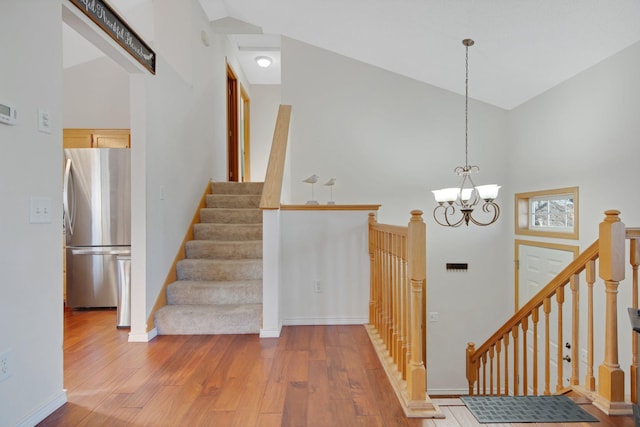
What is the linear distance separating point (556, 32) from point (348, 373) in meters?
3.20

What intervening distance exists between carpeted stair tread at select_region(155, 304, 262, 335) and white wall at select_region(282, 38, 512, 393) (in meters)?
2.20

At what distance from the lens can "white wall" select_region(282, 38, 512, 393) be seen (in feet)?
15.9

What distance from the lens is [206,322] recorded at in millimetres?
2912

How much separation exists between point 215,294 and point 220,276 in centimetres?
26

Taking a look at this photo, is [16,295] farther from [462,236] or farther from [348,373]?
[462,236]

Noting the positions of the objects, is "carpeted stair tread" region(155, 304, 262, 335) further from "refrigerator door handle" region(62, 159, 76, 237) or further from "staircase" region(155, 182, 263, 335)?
"refrigerator door handle" region(62, 159, 76, 237)

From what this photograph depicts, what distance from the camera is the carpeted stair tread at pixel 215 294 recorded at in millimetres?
3119

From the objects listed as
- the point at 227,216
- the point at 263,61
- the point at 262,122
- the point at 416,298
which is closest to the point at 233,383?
the point at 416,298

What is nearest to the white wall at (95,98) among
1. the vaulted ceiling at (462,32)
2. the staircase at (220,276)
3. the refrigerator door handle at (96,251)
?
the vaulted ceiling at (462,32)

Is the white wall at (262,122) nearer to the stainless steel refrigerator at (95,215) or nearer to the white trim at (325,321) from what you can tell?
the stainless steel refrigerator at (95,215)

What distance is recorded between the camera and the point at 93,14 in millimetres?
2160

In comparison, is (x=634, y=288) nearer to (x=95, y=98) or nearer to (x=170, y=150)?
(x=170, y=150)

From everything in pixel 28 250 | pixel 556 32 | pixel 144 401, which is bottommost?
pixel 144 401

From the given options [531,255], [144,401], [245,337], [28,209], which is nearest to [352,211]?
[245,337]
